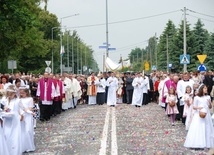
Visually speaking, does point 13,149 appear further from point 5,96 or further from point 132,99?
point 132,99

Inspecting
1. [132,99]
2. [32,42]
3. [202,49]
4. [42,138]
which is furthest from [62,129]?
[202,49]

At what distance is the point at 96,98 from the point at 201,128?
1763 cm

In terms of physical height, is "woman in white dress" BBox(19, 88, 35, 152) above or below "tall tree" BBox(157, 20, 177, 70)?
below

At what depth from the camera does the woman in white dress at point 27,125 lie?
1141 centimetres

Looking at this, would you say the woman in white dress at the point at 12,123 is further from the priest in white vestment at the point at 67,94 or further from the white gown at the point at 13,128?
the priest in white vestment at the point at 67,94

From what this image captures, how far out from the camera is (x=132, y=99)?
28375 millimetres

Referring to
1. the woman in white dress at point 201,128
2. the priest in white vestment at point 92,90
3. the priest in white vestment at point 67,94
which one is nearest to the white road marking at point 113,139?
the woman in white dress at point 201,128

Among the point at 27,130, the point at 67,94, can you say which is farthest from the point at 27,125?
the point at 67,94

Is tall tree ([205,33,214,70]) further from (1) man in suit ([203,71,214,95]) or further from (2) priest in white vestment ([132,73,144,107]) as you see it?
(1) man in suit ([203,71,214,95])

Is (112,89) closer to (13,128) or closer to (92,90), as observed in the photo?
(92,90)

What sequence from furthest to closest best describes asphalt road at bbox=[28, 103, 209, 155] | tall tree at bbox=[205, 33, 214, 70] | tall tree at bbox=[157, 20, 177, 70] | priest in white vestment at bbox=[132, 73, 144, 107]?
tall tree at bbox=[157, 20, 177, 70] < tall tree at bbox=[205, 33, 214, 70] < priest in white vestment at bbox=[132, 73, 144, 107] < asphalt road at bbox=[28, 103, 209, 155]

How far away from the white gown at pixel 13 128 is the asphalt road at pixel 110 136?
1.07m

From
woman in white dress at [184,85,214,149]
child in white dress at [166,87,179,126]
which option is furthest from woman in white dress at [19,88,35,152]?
child in white dress at [166,87,179,126]

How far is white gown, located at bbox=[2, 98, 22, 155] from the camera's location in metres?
10.3
